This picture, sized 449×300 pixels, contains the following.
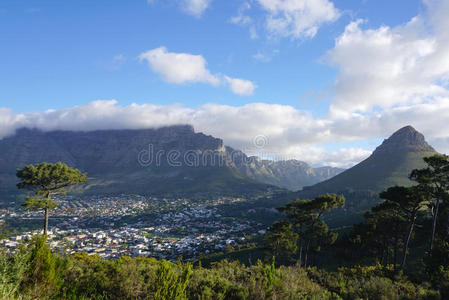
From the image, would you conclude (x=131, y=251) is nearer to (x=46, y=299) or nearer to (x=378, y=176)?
(x=46, y=299)

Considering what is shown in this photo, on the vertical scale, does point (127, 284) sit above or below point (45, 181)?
below

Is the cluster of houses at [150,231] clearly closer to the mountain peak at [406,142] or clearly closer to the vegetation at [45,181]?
the vegetation at [45,181]

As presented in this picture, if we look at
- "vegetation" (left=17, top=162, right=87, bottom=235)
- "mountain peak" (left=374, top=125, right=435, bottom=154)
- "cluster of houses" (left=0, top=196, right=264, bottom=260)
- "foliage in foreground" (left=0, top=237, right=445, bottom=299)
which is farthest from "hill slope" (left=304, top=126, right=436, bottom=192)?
"vegetation" (left=17, top=162, right=87, bottom=235)

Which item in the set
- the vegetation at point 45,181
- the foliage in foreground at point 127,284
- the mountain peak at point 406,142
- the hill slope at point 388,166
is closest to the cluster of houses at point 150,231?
the vegetation at point 45,181

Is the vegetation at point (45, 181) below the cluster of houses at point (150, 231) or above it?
above

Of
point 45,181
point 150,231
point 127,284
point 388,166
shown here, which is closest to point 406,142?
point 388,166

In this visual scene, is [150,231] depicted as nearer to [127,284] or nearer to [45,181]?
[45,181]
